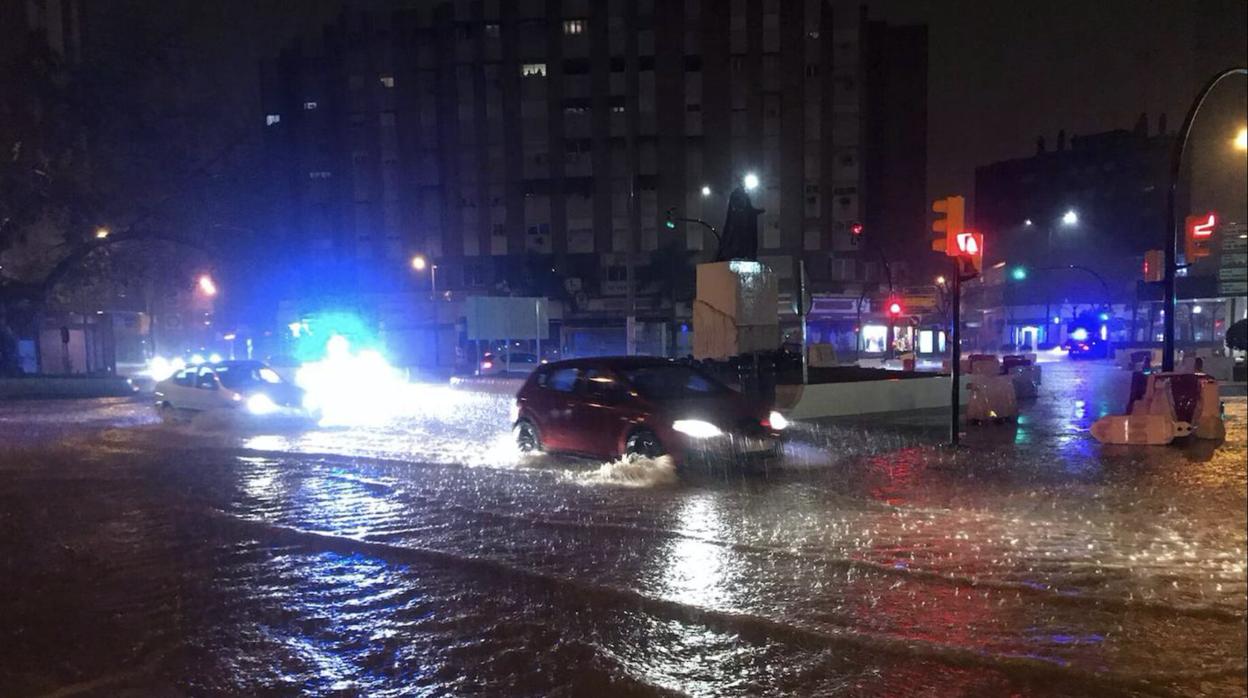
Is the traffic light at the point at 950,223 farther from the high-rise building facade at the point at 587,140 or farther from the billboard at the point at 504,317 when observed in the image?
the high-rise building facade at the point at 587,140

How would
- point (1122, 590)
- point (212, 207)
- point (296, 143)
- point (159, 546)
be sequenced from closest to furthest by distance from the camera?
point (1122, 590) → point (159, 546) → point (212, 207) → point (296, 143)

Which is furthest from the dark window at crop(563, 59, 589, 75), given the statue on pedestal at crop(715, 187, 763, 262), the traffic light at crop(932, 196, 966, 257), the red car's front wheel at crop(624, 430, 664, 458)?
the red car's front wheel at crop(624, 430, 664, 458)

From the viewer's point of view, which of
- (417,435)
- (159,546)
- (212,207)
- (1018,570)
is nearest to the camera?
(1018,570)

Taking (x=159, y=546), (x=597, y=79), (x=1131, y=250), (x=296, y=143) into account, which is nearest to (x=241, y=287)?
(x=296, y=143)

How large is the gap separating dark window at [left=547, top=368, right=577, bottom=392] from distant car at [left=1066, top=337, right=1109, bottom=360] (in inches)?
1718

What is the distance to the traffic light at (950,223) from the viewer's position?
1081cm

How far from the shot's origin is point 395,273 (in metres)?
55.1

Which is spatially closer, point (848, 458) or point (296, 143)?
point (848, 458)

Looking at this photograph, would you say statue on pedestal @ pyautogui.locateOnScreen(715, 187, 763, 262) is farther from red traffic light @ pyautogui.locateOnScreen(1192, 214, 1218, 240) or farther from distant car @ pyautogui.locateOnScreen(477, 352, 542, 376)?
distant car @ pyautogui.locateOnScreen(477, 352, 542, 376)

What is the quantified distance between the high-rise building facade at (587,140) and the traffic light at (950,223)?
1568 inches

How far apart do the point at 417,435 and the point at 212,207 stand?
20195 millimetres

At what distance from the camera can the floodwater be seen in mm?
4023

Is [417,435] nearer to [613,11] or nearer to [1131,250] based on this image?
[613,11]

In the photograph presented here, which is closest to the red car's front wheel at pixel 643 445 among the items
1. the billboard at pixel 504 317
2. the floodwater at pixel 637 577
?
the floodwater at pixel 637 577
